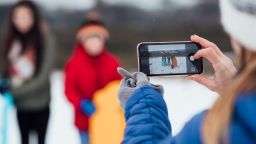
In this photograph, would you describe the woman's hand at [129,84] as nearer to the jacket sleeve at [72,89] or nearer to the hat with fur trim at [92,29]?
the jacket sleeve at [72,89]

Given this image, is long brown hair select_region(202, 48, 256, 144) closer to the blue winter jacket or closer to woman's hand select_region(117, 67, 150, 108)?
the blue winter jacket

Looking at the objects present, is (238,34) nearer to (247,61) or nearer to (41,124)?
(247,61)

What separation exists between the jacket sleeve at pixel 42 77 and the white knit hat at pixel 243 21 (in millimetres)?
4647

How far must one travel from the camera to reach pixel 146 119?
169 centimetres

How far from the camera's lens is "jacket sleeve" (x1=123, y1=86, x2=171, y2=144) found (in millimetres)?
1654

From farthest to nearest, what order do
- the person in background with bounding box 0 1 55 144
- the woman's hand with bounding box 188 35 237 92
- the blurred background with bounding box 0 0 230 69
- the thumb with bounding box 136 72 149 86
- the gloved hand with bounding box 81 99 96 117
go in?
the blurred background with bounding box 0 0 230 69 < the person in background with bounding box 0 1 55 144 < the gloved hand with bounding box 81 99 96 117 < the woman's hand with bounding box 188 35 237 92 < the thumb with bounding box 136 72 149 86

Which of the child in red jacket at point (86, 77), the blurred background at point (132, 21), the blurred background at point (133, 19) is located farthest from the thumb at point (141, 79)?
the blurred background at point (133, 19)

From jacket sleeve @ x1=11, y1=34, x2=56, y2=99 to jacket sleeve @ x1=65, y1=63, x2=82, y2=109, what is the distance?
6.6 inches

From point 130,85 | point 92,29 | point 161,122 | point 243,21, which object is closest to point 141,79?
point 130,85

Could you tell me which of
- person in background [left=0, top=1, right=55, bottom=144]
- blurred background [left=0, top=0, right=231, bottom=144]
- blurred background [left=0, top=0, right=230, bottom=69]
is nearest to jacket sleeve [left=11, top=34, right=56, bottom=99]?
person in background [left=0, top=1, right=55, bottom=144]

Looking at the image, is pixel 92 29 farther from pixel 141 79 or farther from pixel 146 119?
pixel 146 119

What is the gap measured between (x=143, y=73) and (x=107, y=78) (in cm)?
415

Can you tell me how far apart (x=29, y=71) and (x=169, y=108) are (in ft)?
8.71

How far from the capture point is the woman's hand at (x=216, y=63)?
79.5 inches
